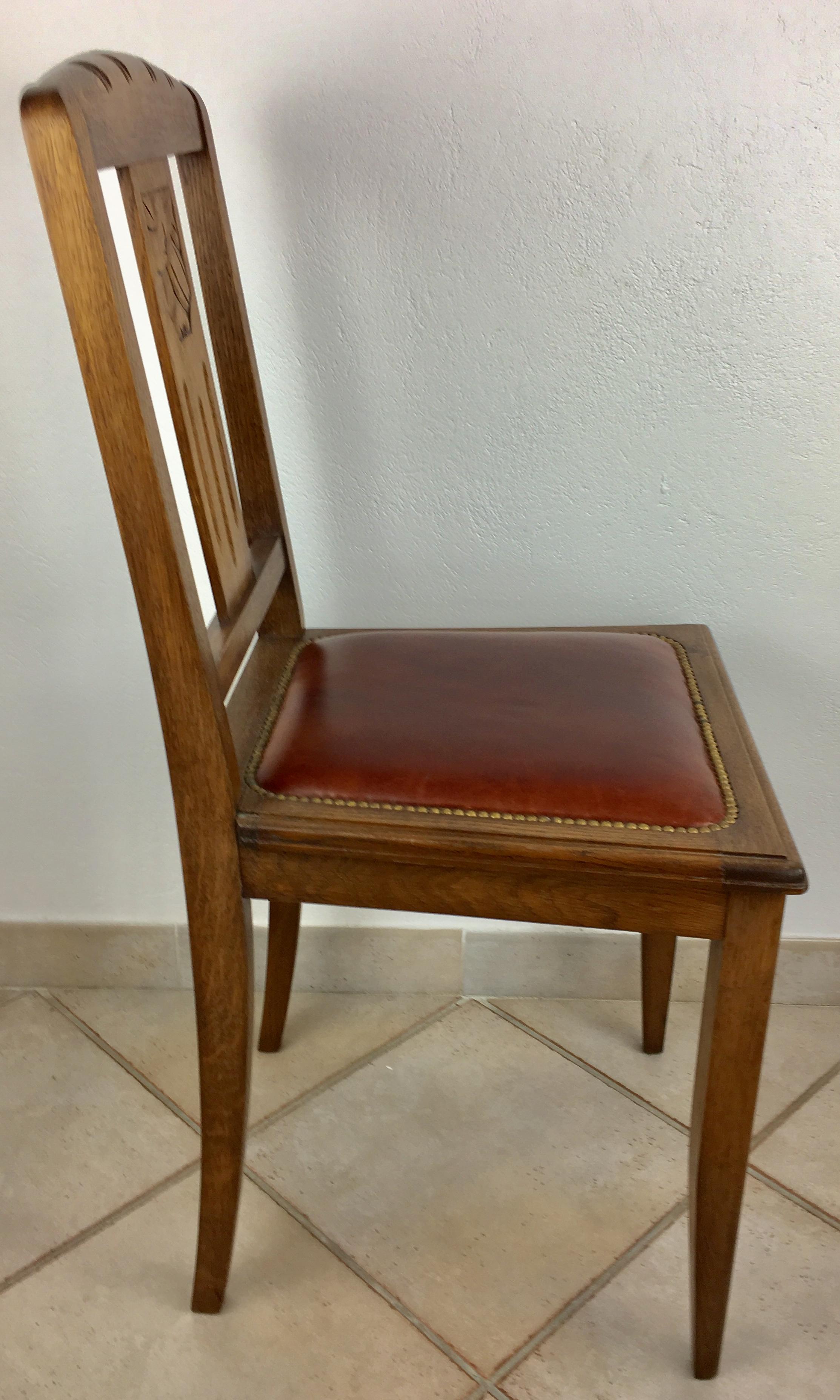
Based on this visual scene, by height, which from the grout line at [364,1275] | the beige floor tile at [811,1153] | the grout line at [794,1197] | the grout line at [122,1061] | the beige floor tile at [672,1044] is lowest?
Result: the beige floor tile at [672,1044]

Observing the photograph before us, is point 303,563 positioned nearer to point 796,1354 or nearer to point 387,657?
point 387,657

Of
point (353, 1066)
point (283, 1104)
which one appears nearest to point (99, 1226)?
point (283, 1104)

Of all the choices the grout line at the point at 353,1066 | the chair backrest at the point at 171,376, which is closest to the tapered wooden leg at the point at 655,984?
the grout line at the point at 353,1066

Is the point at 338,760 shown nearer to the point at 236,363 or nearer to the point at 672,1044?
the point at 236,363

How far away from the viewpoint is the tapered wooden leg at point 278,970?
129cm

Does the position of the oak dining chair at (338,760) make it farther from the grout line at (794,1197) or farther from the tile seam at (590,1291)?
the grout line at (794,1197)

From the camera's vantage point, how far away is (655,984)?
132 centimetres

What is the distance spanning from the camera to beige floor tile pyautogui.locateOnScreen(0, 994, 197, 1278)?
1157 millimetres

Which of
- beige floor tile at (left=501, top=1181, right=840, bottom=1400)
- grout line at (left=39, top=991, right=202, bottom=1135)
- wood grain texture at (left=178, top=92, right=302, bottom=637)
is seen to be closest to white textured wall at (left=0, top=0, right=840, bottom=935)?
wood grain texture at (left=178, top=92, right=302, bottom=637)

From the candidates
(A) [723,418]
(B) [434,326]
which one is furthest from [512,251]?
Answer: (A) [723,418]

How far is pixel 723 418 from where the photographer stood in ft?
3.90

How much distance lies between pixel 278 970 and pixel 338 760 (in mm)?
512

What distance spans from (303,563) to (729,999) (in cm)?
71

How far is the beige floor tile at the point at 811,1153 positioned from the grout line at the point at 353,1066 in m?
0.43
